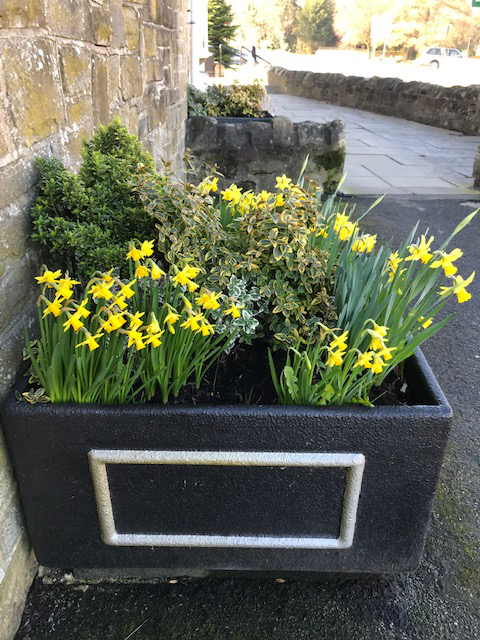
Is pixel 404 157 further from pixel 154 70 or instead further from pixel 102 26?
pixel 102 26

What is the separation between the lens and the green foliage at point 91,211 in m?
1.54

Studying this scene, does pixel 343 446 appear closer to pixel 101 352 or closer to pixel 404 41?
pixel 101 352

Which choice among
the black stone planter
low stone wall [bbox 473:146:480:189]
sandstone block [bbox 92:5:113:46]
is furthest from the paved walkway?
the black stone planter

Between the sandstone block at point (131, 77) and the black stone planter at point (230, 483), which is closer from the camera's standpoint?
the black stone planter at point (230, 483)


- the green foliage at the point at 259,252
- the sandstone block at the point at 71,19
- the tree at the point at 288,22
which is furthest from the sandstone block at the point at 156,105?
the tree at the point at 288,22

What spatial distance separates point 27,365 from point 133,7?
6.70 ft

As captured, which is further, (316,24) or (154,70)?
(316,24)

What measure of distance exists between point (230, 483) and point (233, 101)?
5.35 m

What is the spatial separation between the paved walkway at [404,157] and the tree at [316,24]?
53.3 m

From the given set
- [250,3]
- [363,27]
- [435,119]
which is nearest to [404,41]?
[363,27]

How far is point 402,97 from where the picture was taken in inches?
466

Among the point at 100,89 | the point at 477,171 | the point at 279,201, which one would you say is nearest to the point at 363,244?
the point at 279,201

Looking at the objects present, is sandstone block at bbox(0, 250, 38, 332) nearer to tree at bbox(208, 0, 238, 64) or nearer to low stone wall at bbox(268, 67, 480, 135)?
low stone wall at bbox(268, 67, 480, 135)

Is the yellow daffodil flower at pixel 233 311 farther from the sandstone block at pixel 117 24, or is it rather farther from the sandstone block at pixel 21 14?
the sandstone block at pixel 117 24
